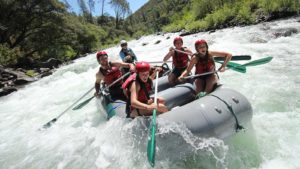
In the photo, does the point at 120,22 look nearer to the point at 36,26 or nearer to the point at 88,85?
the point at 36,26

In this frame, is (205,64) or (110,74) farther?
(110,74)

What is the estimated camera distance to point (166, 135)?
376 centimetres

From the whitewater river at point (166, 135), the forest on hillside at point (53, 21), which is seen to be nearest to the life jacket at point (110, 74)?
the whitewater river at point (166, 135)

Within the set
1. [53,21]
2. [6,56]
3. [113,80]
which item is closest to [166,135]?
[113,80]

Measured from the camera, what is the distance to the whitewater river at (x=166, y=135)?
3910 millimetres

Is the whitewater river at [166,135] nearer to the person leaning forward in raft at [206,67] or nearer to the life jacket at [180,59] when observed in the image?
the person leaning forward in raft at [206,67]

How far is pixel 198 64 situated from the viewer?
205 inches

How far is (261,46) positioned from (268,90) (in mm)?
5120

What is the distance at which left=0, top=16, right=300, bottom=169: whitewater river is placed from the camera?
391 cm

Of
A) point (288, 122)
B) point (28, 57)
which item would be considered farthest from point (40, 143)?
point (28, 57)

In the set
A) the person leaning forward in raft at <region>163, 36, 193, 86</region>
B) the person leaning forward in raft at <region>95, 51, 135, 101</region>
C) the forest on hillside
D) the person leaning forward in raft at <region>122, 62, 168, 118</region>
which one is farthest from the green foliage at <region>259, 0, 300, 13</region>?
the person leaning forward in raft at <region>122, 62, 168, 118</region>

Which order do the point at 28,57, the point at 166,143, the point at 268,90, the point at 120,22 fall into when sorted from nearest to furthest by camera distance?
the point at 166,143, the point at 268,90, the point at 28,57, the point at 120,22

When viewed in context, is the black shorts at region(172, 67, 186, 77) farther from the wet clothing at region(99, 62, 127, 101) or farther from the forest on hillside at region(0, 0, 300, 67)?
the forest on hillside at region(0, 0, 300, 67)

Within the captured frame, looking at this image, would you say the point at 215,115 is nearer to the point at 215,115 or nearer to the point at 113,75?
the point at 215,115
